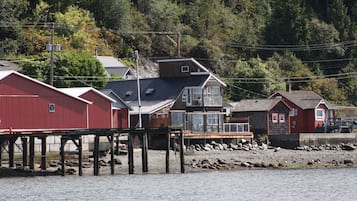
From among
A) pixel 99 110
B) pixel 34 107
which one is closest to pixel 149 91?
pixel 99 110

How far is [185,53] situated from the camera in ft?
378

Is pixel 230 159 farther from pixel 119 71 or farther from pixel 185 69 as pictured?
pixel 119 71

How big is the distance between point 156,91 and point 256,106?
11022 mm

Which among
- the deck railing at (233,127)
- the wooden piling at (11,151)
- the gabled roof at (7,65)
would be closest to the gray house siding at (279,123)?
the deck railing at (233,127)

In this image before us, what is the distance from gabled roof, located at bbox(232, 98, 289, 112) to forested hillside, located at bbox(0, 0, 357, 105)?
603 inches

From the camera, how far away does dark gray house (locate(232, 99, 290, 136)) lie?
87938mm

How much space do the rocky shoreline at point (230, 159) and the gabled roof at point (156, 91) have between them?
5460mm

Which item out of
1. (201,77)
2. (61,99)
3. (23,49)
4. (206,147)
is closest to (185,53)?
(23,49)

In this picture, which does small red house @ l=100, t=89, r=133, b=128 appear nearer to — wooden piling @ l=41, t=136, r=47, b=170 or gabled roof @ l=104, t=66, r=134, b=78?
wooden piling @ l=41, t=136, r=47, b=170

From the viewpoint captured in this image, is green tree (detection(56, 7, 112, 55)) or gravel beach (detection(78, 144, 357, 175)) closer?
gravel beach (detection(78, 144, 357, 175))

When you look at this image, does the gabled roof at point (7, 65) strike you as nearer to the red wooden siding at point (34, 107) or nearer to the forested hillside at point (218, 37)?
the forested hillside at point (218, 37)

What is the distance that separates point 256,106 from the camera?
88.8 m

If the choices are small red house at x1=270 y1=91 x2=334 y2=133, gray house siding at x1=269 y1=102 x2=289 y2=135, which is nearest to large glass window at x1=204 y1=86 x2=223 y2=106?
gray house siding at x1=269 y1=102 x2=289 y2=135

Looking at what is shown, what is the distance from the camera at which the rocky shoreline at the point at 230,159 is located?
62281 mm
